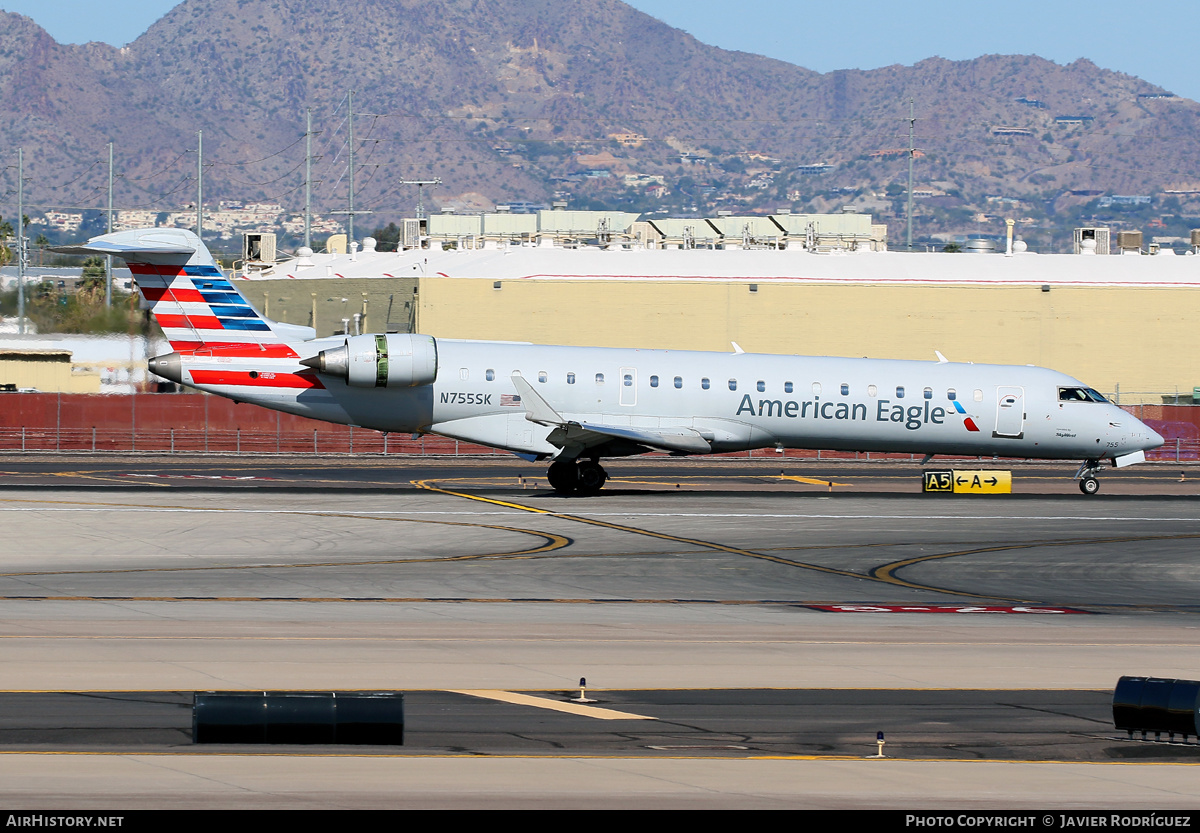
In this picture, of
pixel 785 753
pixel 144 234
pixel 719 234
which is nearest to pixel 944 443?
pixel 144 234

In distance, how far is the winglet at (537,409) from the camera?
3638 centimetres

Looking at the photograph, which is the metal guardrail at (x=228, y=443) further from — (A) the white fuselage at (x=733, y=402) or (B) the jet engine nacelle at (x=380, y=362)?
(B) the jet engine nacelle at (x=380, y=362)

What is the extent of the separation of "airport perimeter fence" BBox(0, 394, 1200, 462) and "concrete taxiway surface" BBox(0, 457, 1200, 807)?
16920 mm

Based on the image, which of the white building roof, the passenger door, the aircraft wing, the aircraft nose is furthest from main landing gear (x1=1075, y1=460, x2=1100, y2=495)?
the white building roof

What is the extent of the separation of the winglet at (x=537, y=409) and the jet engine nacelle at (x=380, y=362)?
233 centimetres

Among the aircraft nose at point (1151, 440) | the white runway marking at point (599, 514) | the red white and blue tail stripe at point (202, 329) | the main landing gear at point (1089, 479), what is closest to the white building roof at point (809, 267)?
the main landing gear at point (1089, 479)

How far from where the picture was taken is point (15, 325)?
207 ft

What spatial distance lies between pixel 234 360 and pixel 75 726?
77.6 feet

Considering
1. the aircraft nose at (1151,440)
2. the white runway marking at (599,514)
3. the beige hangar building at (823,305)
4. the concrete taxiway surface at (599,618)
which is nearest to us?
the concrete taxiway surface at (599,618)

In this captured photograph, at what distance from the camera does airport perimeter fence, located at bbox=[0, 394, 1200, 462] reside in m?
57.7

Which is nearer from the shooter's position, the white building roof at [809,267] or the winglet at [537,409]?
the winglet at [537,409]

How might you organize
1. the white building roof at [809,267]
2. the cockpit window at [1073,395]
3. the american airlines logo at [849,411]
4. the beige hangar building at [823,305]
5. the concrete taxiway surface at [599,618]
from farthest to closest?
the white building roof at [809,267]
the beige hangar building at [823,305]
the cockpit window at [1073,395]
the american airlines logo at [849,411]
the concrete taxiway surface at [599,618]

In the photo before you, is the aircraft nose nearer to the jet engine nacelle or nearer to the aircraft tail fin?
the jet engine nacelle
